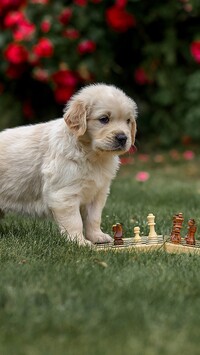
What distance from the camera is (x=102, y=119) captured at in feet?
16.2

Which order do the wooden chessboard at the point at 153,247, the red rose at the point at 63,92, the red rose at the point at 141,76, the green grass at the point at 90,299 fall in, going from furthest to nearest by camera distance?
the red rose at the point at 141,76, the red rose at the point at 63,92, the wooden chessboard at the point at 153,247, the green grass at the point at 90,299

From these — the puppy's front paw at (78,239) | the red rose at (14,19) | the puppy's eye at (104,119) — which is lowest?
the puppy's front paw at (78,239)

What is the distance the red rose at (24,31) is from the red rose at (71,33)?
45 cm

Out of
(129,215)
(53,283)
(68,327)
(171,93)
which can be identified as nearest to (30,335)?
(68,327)

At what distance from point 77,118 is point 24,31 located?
17.7 ft

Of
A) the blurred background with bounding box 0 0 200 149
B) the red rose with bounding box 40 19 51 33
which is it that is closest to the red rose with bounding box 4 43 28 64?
the blurred background with bounding box 0 0 200 149

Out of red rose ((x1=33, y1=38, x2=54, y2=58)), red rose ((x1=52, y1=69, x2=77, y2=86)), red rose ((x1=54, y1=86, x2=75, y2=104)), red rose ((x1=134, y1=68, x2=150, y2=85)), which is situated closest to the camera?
red rose ((x1=33, y1=38, x2=54, y2=58))

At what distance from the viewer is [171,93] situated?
10367 mm

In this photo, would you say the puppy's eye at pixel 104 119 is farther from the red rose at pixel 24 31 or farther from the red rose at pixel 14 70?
the red rose at pixel 14 70

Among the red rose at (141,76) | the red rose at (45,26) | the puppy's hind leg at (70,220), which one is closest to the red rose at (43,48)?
the red rose at (45,26)

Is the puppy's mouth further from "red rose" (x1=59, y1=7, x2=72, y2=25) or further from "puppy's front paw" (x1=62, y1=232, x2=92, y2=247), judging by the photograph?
"red rose" (x1=59, y1=7, x2=72, y2=25)

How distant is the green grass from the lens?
3016mm

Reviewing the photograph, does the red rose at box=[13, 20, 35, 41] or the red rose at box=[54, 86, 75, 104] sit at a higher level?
the red rose at box=[13, 20, 35, 41]

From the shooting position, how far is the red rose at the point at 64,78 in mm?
10227
